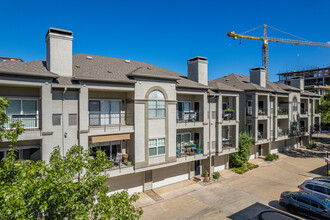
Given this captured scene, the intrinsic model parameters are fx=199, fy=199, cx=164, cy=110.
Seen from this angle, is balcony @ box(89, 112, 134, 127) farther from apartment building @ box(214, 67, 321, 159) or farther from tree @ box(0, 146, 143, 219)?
apartment building @ box(214, 67, 321, 159)

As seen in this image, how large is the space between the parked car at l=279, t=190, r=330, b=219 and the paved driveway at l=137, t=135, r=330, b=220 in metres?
1.33

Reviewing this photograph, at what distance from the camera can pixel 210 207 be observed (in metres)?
16.7

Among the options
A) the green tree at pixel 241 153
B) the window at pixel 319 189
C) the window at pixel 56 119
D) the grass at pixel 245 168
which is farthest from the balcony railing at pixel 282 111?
the window at pixel 56 119

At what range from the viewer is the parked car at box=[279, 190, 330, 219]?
1387 centimetres

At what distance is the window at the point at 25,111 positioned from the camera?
1360 cm

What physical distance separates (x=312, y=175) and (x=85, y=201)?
26869mm

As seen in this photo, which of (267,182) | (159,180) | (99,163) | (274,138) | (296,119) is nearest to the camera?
(99,163)

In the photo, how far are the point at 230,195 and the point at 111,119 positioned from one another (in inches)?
523

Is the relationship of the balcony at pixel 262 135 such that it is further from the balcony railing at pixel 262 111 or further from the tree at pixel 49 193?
the tree at pixel 49 193

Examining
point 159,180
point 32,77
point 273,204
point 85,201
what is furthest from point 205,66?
point 85,201

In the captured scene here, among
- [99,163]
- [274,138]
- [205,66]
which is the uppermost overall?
[205,66]

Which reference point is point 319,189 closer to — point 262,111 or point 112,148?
point 262,111

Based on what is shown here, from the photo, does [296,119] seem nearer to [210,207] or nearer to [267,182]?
[267,182]

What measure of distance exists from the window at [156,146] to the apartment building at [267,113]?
49.3 feet
